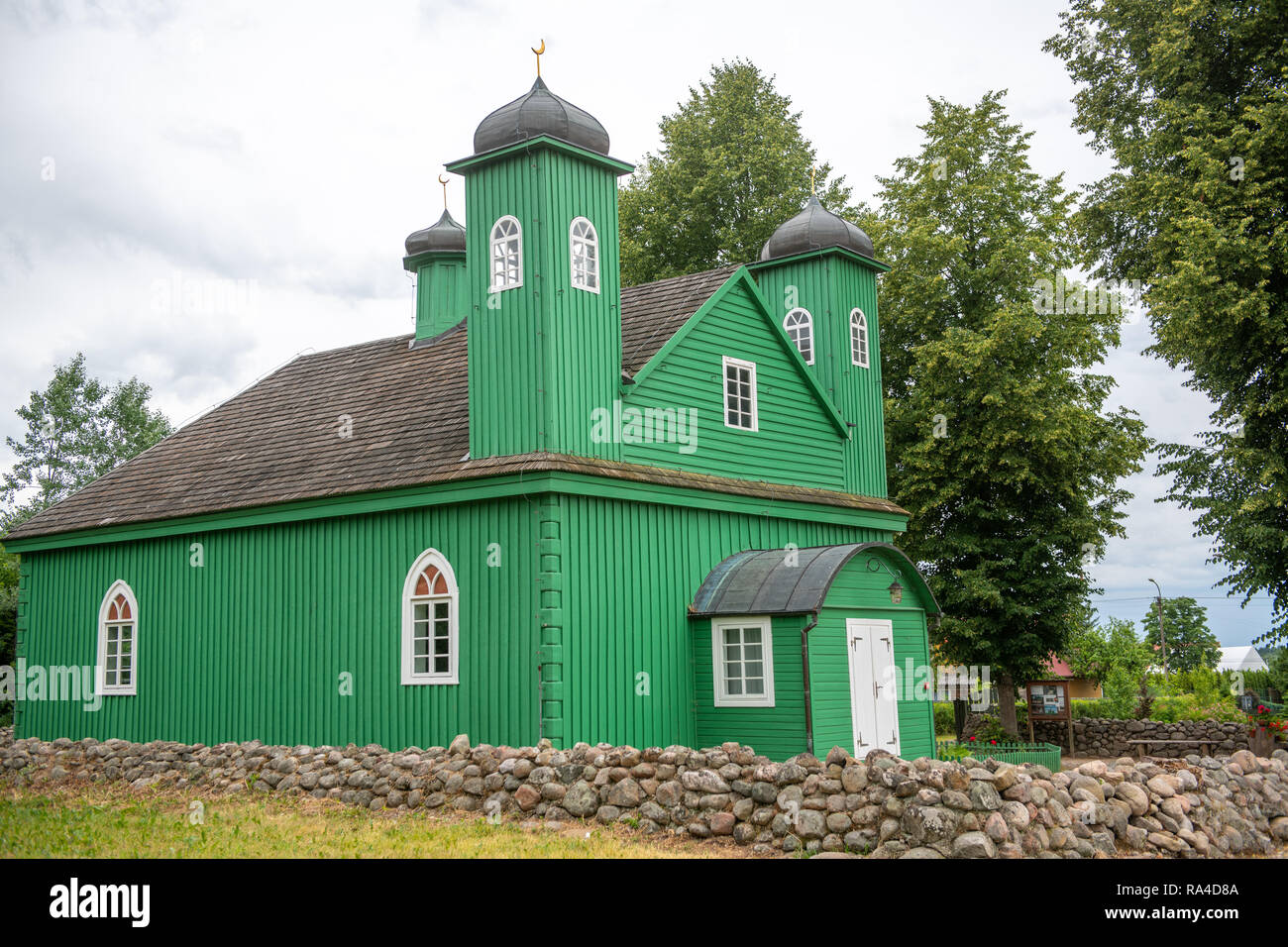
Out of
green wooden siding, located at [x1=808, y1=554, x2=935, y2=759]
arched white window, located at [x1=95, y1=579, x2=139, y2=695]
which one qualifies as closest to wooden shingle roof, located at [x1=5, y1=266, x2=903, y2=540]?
arched white window, located at [x1=95, y1=579, x2=139, y2=695]

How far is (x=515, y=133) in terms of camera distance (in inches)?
640

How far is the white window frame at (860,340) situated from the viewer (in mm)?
22297

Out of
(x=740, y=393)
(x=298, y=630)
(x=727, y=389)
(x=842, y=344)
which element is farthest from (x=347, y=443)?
(x=842, y=344)

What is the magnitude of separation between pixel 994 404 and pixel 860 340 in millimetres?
4685

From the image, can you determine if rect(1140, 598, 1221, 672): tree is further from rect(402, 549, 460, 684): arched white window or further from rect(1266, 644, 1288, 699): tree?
rect(402, 549, 460, 684): arched white window

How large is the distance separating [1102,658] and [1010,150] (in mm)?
22162

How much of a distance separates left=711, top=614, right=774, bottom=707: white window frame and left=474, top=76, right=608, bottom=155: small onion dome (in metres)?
6.80

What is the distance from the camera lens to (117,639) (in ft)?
67.3

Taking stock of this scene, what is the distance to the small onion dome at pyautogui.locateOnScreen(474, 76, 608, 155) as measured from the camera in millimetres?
16250

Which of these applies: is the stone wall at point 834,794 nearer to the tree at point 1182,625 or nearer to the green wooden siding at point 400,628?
the green wooden siding at point 400,628

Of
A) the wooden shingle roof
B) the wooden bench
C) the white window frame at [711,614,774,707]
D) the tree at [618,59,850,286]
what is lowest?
the wooden bench

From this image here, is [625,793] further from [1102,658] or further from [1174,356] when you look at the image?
[1102,658]

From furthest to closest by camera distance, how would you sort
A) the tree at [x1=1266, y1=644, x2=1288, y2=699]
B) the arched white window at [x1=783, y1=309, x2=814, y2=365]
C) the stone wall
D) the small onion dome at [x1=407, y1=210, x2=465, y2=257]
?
1. the tree at [x1=1266, y1=644, x2=1288, y2=699]
2. the small onion dome at [x1=407, y1=210, x2=465, y2=257]
3. the arched white window at [x1=783, y1=309, x2=814, y2=365]
4. the stone wall
